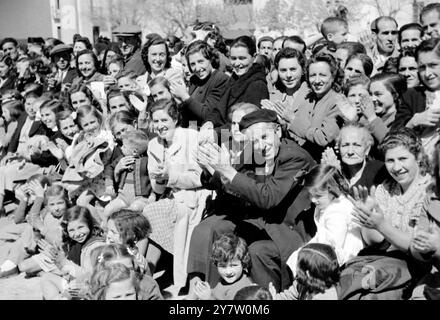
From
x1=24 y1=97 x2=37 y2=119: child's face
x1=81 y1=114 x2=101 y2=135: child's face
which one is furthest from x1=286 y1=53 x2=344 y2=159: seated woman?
x1=24 y1=97 x2=37 y2=119: child's face

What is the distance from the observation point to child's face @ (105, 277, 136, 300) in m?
3.63

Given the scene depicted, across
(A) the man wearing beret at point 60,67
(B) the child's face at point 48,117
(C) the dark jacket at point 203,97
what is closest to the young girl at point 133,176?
(C) the dark jacket at point 203,97

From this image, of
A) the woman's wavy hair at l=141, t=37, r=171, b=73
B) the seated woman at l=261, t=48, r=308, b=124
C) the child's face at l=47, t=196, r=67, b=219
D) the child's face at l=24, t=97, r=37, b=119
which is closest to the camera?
the seated woman at l=261, t=48, r=308, b=124

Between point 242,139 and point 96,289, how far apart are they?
1542 millimetres

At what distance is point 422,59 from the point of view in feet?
15.0

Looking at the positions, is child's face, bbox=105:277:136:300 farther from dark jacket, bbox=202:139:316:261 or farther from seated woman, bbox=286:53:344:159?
seated woman, bbox=286:53:344:159

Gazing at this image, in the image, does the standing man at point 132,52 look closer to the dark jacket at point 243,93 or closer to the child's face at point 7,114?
the child's face at point 7,114

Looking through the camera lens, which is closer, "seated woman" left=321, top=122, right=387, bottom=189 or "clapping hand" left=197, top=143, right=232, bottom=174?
"clapping hand" left=197, top=143, right=232, bottom=174

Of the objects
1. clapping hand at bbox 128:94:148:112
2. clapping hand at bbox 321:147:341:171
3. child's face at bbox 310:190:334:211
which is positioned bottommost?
child's face at bbox 310:190:334:211

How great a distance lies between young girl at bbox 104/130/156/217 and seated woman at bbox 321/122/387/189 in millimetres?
1764

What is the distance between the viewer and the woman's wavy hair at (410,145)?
3871 mm

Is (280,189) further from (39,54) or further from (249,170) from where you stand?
(39,54)

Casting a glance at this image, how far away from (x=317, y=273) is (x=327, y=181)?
705mm

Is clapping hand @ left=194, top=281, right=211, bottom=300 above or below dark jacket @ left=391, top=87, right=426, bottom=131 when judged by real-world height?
below
